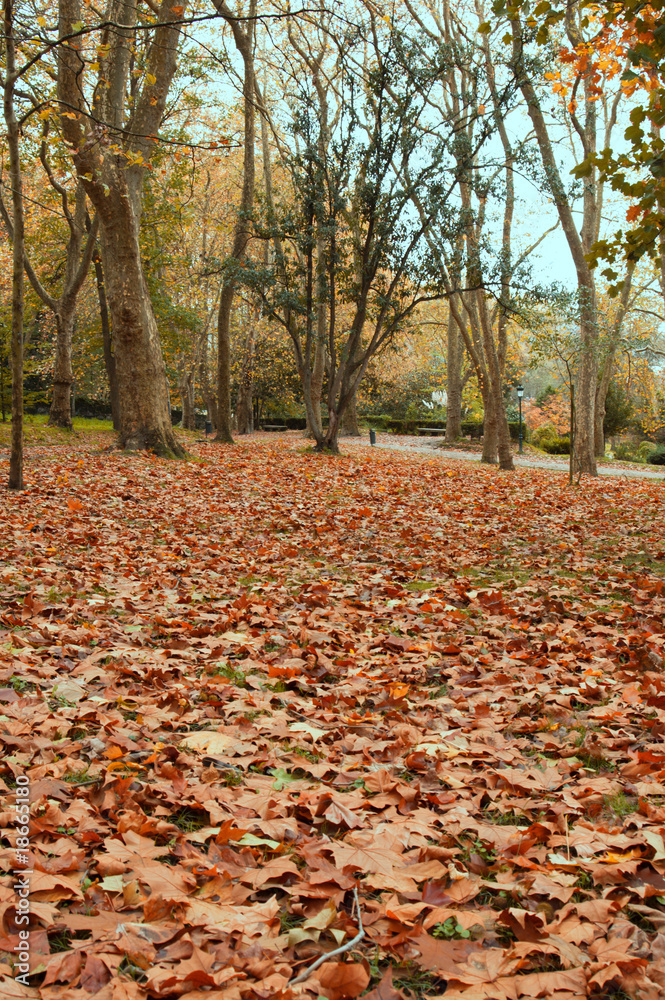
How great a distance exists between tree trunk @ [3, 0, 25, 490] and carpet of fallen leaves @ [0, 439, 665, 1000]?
2813mm

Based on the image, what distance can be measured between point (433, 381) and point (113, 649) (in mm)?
43997

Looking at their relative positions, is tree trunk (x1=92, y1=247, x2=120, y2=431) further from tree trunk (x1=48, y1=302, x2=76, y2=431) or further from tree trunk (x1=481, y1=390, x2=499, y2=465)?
tree trunk (x1=481, y1=390, x2=499, y2=465)

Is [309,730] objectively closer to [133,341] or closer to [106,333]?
[133,341]

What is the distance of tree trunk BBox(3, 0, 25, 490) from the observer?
295 inches

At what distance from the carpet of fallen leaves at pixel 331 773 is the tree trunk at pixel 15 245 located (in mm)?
2813

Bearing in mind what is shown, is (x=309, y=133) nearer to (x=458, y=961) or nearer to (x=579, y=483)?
(x=579, y=483)

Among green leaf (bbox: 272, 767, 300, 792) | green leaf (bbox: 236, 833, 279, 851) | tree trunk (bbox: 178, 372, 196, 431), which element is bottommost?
green leaf (bbox: 272, 767, 300, 792)

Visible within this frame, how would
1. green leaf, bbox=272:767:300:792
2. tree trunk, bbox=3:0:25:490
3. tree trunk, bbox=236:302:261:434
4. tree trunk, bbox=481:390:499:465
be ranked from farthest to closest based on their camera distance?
tree trunk, bbox=236:302:261:434, tree trunk, bbox=481:390:499:465, tree trunk, bbox=3:0:25:490, green leaf, bbox=272:767:300:792

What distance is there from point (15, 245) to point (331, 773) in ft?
24.7

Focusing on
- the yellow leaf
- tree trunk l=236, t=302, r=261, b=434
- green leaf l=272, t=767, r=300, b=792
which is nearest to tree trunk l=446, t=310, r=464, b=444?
tree trunk l=236, t=302, r=261, b=434

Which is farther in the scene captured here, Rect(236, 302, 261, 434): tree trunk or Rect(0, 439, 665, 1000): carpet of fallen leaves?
Rect(236, 302, 261, 434): tree trunk

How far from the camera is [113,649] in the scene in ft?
12.5

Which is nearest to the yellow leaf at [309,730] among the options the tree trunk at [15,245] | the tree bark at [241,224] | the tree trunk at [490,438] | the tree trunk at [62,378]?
the tree trunk at [15,245]

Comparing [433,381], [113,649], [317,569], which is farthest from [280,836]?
[433,381]
